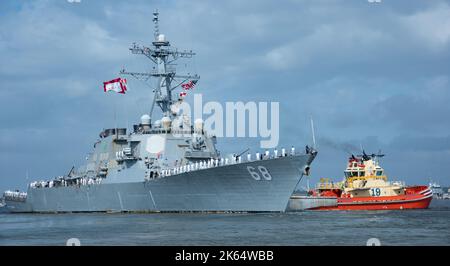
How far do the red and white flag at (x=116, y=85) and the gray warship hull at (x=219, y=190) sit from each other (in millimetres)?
6470

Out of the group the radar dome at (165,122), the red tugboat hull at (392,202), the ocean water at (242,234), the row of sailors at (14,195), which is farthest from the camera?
the row of sailors at (14,195)

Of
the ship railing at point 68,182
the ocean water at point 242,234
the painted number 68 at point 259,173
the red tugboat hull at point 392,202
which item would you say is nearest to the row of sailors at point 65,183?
the ship railing at point 68,182

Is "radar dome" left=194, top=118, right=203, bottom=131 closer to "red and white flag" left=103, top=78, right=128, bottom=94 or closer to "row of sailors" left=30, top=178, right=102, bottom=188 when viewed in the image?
"red and white flag" left=103, top=78, right=128, bottom=94

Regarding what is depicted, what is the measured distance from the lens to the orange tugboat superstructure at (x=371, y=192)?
45.7m

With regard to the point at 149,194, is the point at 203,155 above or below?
above

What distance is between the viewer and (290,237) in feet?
68.1

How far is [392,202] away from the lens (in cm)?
4547

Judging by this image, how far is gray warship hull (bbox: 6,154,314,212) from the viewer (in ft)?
105

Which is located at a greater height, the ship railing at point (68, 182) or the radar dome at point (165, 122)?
the radar dome at point (165, 122)

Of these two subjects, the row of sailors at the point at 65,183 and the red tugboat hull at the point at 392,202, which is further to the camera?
the red tugboat hull at the point at 392,202

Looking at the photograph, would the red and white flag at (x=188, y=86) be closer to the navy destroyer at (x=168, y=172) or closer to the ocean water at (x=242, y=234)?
the navy destroyer at (x=168, y=172)
